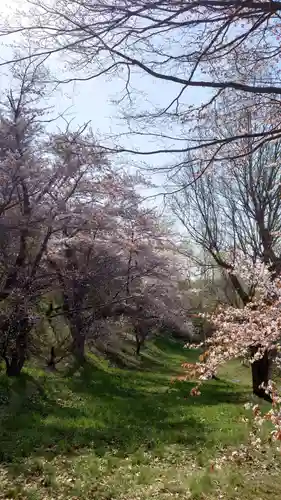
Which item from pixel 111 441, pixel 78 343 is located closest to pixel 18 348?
pixel 78 343

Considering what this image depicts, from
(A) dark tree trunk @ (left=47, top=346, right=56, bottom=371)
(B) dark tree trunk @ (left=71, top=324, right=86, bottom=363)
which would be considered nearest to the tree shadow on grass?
(A) dark tree trunk @ (left=47, top=346, right=56, bottom=371)

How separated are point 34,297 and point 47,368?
5.07m

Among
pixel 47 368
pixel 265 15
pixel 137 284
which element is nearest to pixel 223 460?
pixel 265 15

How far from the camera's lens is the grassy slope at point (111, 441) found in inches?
228

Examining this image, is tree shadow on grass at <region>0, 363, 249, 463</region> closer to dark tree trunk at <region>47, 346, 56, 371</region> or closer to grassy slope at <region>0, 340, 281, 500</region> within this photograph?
grassy slope at <region>0, 340, 281, 500</region>

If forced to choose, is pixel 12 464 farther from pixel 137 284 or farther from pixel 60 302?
pixel 137 284

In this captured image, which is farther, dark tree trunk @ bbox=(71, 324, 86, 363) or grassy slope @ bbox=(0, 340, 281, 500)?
dark tree trunk @ bbox=(71, 324, 86, 363)

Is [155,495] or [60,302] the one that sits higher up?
[60,302]

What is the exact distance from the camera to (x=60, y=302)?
16672mm

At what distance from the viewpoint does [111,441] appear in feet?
26.7

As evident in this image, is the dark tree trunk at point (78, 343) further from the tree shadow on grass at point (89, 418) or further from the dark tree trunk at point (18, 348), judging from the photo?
the dark tree trunk at point (18, 348)

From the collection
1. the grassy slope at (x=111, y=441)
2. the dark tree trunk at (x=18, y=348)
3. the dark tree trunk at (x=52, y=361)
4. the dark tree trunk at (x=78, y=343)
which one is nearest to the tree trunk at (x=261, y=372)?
the grassy slope at (x=111, y=441)

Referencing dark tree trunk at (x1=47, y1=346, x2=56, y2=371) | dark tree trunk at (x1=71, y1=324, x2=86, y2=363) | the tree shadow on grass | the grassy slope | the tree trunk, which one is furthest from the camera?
dark tree trunk at (x1=71, y1=324, x2=86, y2=363)

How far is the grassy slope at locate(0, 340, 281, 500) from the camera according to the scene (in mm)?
5793
